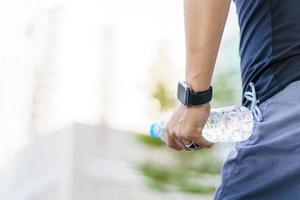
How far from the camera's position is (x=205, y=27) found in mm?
748

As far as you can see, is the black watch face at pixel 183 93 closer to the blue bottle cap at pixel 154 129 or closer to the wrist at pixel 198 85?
the wrist at pixel 198 85

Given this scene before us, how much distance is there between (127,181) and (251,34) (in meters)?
4.90

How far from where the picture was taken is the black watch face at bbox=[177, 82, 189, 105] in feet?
2.54

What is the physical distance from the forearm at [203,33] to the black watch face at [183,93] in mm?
21

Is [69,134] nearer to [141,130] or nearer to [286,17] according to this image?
[141,130]

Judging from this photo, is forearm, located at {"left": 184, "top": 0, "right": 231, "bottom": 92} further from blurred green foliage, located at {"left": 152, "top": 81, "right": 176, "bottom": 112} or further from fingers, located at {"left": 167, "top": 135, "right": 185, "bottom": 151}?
blurred green foliage, located at {"left": 152, "top": 81, "right": 176, "bottom": 112}

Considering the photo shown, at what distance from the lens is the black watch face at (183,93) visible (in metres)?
0.77

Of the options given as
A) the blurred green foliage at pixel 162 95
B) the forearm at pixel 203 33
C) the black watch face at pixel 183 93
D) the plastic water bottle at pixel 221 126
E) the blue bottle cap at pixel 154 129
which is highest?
the forearm at pixel 203 33

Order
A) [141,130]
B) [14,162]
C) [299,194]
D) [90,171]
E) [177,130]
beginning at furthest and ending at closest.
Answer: [14,162] < [90,171] < [141,130] < [177,130] < [299,194]

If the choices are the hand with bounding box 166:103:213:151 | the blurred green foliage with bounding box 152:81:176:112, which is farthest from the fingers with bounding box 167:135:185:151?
the blurred green foliage with bounding box 152:81:176:112

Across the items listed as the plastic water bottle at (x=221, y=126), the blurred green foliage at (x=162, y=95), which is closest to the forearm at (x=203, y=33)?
the plastic water bottle at (x=221, y=126)

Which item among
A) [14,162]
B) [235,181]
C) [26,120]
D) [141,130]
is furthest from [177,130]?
[14,162]

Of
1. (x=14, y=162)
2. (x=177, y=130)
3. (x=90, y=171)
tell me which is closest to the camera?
(x=177, y=130)

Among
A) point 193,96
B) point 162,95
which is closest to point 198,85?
point 193,96
